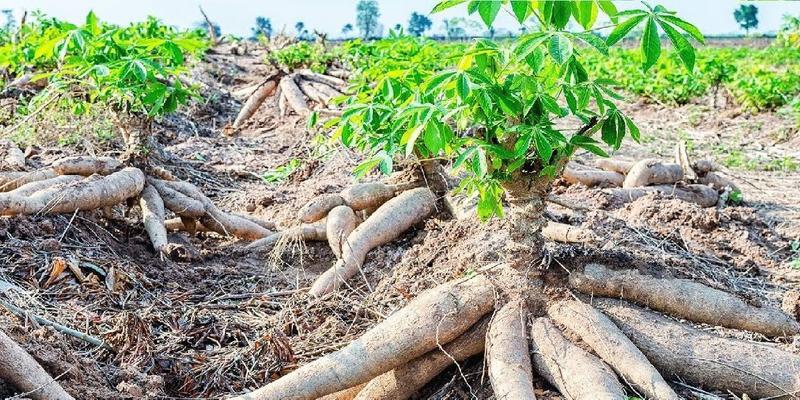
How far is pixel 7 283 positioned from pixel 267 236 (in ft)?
5.52

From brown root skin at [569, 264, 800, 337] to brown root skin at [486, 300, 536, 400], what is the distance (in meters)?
0.24

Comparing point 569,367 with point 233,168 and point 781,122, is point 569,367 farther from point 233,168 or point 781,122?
point 781,122

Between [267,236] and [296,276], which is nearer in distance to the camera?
[296,276]

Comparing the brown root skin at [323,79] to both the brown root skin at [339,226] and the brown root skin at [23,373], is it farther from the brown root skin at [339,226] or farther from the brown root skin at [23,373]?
the brown root skin at [23,373]

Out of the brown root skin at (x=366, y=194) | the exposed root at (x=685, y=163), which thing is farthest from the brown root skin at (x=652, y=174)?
the brown root skin at (x=366, y=194)

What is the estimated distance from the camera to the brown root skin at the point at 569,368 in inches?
95.7

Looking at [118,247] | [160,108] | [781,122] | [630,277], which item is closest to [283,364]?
[630,277]

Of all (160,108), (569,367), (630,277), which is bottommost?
(569,367)

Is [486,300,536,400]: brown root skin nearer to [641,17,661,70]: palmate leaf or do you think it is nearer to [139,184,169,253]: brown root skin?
[641,17,661,70]: palmate leaf

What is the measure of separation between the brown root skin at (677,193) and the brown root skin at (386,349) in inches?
112


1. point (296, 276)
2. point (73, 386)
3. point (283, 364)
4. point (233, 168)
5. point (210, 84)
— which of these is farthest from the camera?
point (210, 84)

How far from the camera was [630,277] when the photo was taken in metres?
2.81

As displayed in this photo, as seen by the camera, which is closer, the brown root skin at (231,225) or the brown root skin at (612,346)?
the brown root skin at (612,346)

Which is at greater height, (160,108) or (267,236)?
(160,108)
